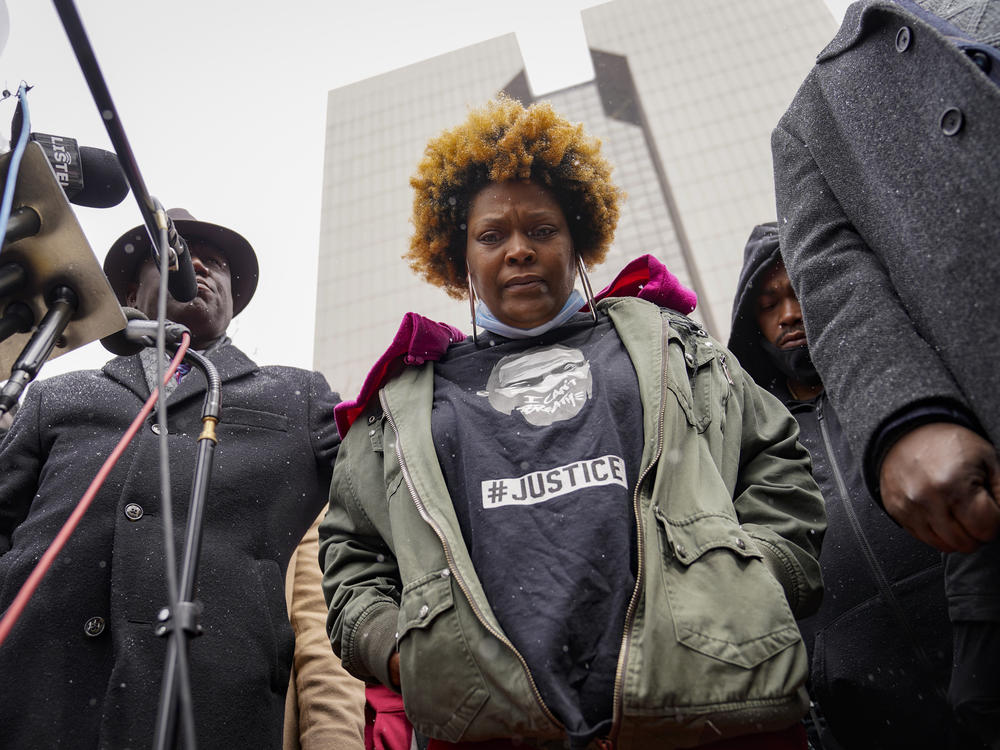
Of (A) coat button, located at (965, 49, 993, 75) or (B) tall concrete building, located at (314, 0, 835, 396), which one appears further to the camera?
(B) tall concrete building, located at (314, 0, 835, 396)

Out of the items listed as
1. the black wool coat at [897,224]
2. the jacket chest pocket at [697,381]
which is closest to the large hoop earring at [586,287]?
the jacket chest pocket at [697,381]

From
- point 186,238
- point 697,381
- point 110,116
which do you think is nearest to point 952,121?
point 697,381

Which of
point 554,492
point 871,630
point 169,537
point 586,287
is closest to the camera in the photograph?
point 169,537

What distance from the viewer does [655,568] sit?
4.85ft

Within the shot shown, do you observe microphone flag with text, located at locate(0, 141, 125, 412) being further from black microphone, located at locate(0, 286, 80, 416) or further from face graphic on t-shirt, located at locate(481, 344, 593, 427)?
face graphic on t-shirt, located at locate(481, 344, 593, 427)

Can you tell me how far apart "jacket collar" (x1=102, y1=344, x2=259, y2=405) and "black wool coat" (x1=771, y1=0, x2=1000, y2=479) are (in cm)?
202

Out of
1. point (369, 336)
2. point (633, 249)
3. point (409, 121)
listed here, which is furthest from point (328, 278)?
point (633, 249)

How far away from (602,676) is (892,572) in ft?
3.48

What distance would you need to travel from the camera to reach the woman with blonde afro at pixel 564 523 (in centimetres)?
139

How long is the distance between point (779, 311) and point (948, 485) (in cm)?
190

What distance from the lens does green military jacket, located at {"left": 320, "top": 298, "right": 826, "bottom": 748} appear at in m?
1.36

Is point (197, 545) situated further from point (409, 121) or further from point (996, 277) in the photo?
point (409, 121)

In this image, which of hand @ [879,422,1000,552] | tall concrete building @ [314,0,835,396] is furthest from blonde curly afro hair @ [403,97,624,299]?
tall concrete building @ [314,0,835,396]

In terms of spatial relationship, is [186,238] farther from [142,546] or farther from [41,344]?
[41,344]
